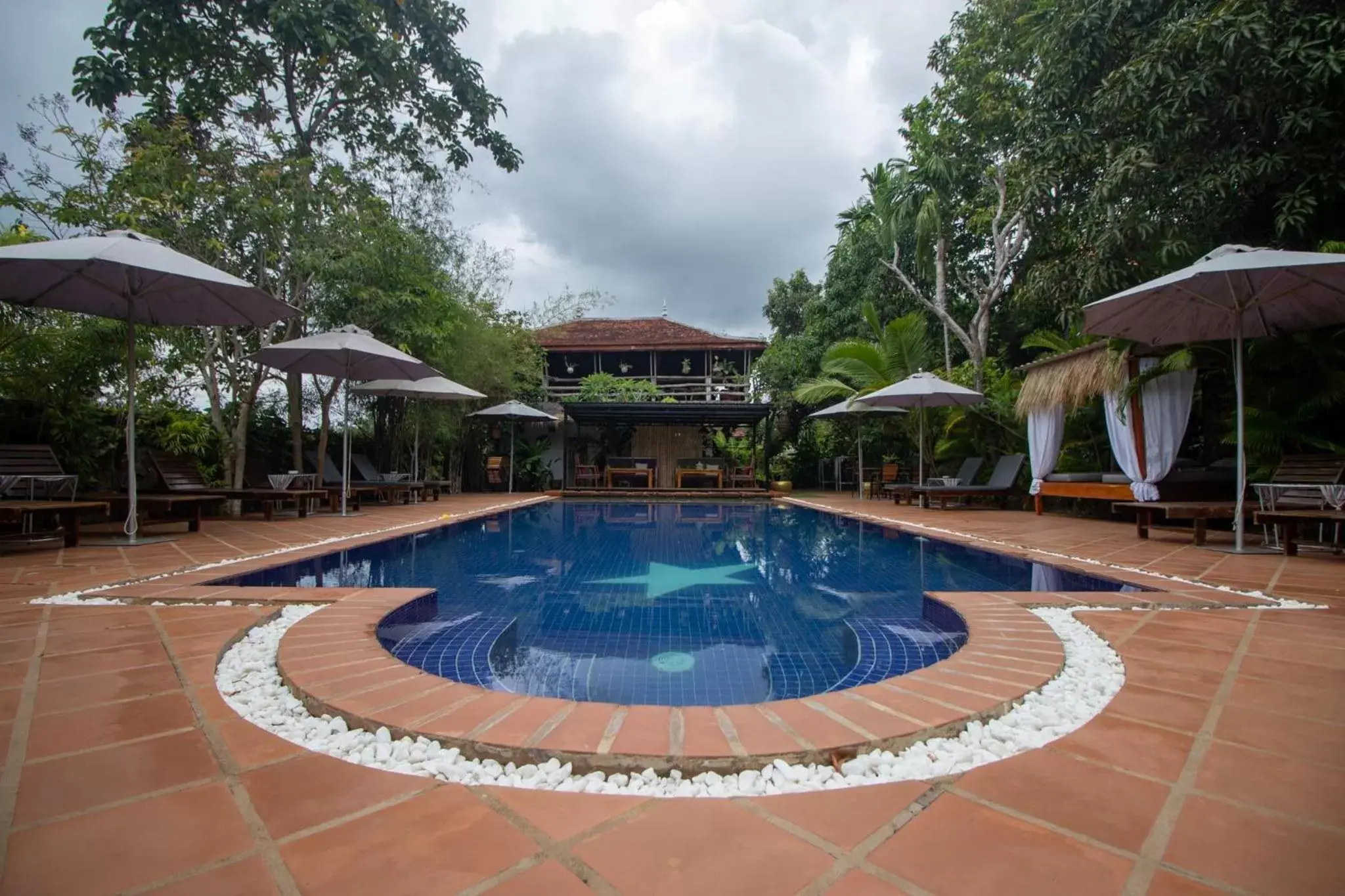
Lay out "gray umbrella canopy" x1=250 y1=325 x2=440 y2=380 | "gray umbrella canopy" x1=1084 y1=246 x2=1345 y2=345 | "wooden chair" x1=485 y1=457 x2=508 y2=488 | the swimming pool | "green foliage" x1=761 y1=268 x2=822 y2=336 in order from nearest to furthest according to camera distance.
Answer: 1. the swimming pool
2. "gray umbrella canopy" x1=1084 y1=246 x2=1345 y2=345
3. "gray umbrella canopy" x1=250 y1=325 x2=440 y2=380
4. "wooden chair" x1=485 y1=457 x2=508 y2=488
5. "green foliage" x1=761 y1=268 x2=822 y2=336

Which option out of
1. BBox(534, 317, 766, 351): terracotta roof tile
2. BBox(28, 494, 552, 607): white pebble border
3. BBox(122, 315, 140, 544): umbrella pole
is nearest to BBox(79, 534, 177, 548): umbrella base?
BBox(122, 315, 140, 544): umbrella pole

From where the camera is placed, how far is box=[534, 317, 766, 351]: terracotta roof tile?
20.2 meters

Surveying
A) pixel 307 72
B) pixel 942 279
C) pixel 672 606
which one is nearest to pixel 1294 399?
pixel 672 606

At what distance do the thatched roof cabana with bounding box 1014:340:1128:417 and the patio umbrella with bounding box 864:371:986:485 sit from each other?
793 mm

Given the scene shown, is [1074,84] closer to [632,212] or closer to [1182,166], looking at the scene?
[1182,166]

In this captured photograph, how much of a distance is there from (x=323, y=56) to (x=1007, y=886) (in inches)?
475

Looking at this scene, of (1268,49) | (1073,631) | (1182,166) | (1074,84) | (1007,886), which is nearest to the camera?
(1007,886)

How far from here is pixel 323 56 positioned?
30.7 feet

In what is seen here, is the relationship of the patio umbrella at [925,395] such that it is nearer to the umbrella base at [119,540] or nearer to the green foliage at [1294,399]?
the green foliage at [1294,399]

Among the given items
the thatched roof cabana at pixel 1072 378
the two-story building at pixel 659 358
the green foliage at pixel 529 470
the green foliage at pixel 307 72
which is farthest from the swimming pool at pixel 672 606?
the two-story building at pixel 659 358

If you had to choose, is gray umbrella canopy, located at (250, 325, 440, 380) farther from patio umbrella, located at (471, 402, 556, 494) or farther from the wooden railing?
the wooden railing

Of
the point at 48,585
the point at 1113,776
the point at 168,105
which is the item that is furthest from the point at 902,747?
the point at 168,105

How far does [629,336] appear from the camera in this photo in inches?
856

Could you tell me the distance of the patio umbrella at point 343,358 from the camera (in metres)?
8.19
